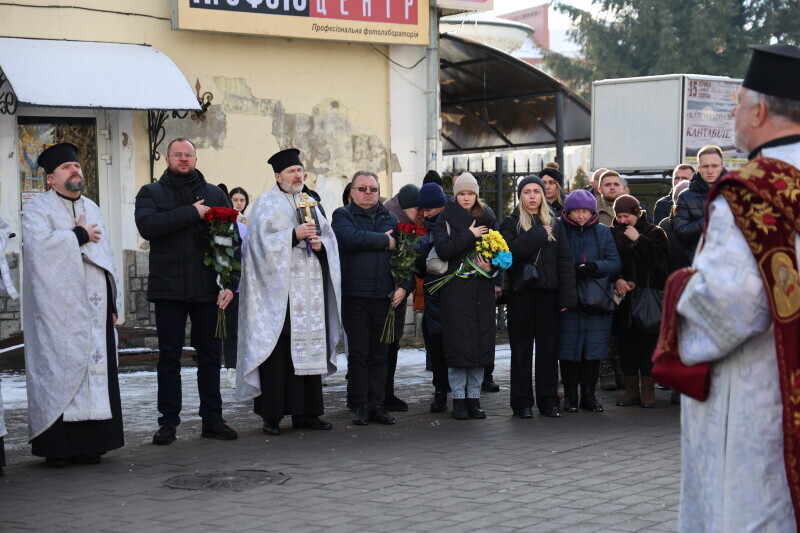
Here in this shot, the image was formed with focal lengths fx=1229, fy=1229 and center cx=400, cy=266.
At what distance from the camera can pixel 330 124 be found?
49.8 ft

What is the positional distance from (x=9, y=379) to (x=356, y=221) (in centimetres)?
457

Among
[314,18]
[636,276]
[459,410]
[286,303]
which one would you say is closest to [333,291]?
[286,303]

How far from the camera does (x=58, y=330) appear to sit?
7852 mm

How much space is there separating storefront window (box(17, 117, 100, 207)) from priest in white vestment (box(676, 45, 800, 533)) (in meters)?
10.5

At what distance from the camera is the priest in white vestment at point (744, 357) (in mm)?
3721

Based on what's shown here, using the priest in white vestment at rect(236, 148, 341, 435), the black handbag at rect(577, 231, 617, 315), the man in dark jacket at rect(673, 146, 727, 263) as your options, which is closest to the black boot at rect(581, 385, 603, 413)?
the black handbag at rect(577, 231, 617, 315)

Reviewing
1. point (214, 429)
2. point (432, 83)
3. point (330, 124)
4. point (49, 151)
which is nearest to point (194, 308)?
point (214, 429)

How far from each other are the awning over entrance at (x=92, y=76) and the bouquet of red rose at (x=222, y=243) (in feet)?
15.0

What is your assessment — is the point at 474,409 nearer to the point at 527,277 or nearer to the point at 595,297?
the point at 527,277

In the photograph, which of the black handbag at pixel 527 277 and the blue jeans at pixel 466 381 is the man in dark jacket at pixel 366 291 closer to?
the blue jeans at pixel 466 381

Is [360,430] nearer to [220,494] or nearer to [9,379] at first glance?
[220,494]

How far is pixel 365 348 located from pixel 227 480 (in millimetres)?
2425

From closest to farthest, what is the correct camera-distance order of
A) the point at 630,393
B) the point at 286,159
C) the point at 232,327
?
the point at 286,159
the point at 630,393
the point at 232,327

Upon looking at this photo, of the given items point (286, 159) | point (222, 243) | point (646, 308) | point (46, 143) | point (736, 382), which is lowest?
point (646, 308)
